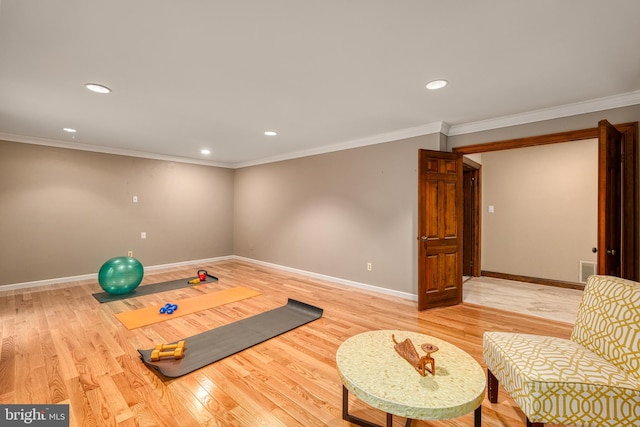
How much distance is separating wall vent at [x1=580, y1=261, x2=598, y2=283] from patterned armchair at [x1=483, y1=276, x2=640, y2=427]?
11.9 ft

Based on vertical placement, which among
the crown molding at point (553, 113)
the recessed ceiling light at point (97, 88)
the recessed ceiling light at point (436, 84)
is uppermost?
the recessed ceiling light at point (436, 84)

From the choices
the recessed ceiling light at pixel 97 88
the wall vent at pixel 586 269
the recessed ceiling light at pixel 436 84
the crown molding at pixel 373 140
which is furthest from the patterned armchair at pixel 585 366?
the recessed ceiling light at pixel 97 88

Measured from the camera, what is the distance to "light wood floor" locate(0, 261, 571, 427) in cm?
175

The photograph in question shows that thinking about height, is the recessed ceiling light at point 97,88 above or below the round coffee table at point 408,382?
above

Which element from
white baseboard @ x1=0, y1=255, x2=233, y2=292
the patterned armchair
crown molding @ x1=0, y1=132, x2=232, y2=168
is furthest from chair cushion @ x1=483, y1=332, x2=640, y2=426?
crown molding @ x1=0, y1=132, x2=232, y2=168

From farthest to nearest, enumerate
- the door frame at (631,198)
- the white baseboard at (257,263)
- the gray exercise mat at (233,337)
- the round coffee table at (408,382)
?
the white baseboard at (257,263)
the door frame at (631,198)
the gray exercise mat at (233,337)
the round coffee table at (408,382)

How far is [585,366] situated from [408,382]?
3.19ft

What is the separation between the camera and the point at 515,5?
1546 mm

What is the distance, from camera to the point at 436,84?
2.51m

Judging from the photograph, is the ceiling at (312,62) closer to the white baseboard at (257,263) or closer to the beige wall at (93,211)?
the beige wall at (93,211)

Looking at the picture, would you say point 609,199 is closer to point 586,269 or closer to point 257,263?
point 586,269

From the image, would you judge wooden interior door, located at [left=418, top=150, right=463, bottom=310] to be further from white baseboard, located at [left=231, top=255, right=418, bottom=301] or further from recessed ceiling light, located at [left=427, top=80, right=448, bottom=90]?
recessed ceiling light, located at [left=427, top=80, right=448, bottom=90]

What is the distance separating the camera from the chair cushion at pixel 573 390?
1.29 meters

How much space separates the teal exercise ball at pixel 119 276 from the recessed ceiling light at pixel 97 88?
255 cm
